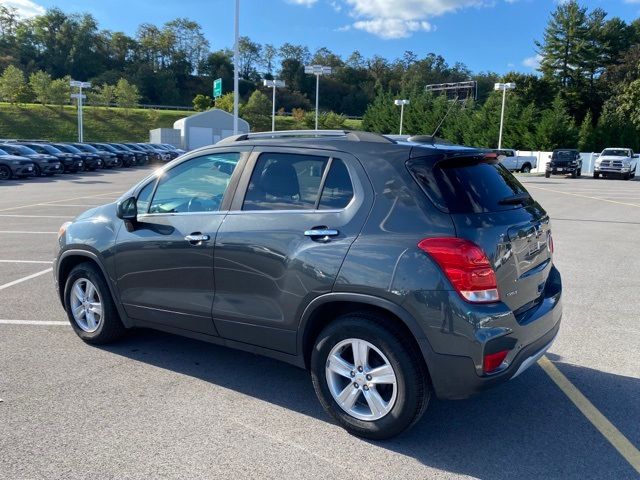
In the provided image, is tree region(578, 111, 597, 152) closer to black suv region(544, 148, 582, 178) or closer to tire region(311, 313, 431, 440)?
black suv region(544, 148, 582, 178)

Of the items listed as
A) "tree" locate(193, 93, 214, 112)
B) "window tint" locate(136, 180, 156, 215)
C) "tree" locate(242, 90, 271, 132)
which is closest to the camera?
"window tint" locate(136, 180, 156, 215)

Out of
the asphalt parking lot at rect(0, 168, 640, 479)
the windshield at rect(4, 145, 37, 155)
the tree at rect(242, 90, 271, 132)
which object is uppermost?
the tree at rect(242, 90, 271, 132)

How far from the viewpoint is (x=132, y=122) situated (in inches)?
3002

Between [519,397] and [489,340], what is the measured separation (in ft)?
4.20

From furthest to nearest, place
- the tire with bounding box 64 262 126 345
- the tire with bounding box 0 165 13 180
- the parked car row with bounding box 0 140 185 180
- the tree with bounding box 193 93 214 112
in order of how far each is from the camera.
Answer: the tree with bounding box 193 93 214 112 < the parked car row with bounding box 0 140 185 180 < the tire with bounding box 0 165 13 180 < the tire with bounding box 64 262 126 345

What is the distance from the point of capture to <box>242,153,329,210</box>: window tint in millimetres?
3574

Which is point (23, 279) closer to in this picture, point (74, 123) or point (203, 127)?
point (203, 127)

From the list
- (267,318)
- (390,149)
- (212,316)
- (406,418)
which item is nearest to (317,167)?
(390,149)

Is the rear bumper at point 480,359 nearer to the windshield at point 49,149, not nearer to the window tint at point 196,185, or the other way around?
the window tint at point 196,185

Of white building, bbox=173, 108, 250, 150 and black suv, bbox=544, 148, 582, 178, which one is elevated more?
white building, bbox=173, 108, 250, 150

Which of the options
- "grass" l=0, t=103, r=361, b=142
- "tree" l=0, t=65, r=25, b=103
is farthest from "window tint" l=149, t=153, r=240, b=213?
"tree" l=0, t=65, r=25, b=103

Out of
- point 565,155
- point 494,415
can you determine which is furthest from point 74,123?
point 494,415

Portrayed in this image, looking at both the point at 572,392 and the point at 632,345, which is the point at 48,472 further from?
the point at 632,345

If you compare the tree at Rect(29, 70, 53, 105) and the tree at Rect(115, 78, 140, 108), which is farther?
the tree at Rect(115, 78, 140, 108)
